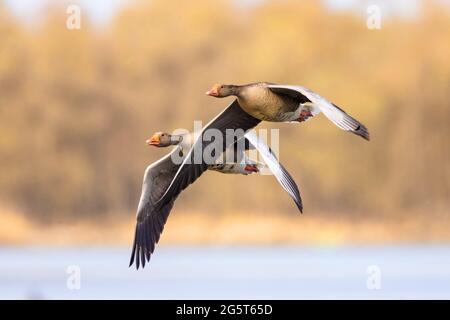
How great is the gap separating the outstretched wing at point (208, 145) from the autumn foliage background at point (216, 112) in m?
16.4

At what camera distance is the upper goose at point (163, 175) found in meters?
13.9

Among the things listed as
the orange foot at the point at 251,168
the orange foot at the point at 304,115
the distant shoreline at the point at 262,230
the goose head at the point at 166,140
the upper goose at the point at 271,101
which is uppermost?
the upper goose at the point at 271,101

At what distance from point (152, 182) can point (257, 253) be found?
16800 mm

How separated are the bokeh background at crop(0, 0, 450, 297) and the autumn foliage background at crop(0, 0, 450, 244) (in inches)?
1.4

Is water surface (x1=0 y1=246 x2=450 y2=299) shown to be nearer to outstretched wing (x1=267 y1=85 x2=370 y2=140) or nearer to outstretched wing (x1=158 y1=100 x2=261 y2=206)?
outstretched wing (x1=158 y1=100 x2=261 y2=206)

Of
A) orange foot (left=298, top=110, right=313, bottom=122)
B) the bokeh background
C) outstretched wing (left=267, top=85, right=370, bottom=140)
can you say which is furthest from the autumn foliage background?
outstretched wing (left=267, top=85, right=370, bottom=140)

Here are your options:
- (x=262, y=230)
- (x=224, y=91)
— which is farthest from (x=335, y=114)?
(x=262, y=230)

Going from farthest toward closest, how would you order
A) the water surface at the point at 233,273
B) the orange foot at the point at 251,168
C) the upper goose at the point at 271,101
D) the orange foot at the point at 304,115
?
the water surface at the point at 233,273 < the orange foot at the point at 251,168 < the orange foot at the point at 304,115 < the upper goose at the point at 271,101

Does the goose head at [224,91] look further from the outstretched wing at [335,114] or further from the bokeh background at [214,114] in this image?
the bokeh background at [214,114]

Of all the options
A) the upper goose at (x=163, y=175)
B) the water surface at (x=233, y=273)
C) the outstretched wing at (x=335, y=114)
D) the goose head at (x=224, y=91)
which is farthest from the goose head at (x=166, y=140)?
the water surface at (x=233, y=273)

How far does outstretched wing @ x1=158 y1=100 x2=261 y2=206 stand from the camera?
13578mm

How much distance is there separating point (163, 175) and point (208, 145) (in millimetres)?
990
